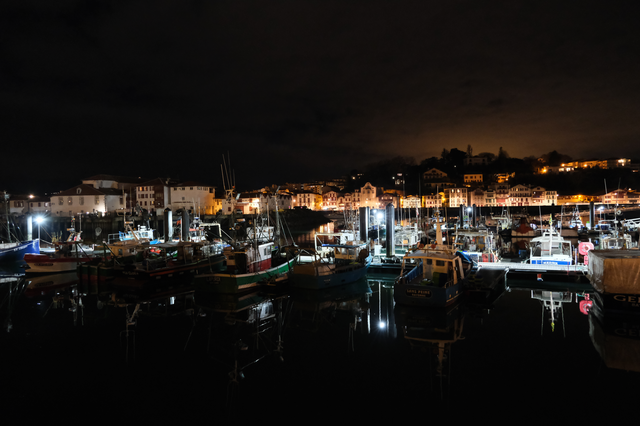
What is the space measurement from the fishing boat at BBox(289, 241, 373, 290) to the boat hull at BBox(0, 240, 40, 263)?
22.4 metres

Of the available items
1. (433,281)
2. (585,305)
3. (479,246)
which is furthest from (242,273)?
(479,246)

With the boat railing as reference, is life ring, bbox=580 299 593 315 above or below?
below

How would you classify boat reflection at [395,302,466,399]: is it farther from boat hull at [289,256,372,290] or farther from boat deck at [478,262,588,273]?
boat deck at [478,262,588,273]

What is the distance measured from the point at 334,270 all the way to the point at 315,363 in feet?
25.8

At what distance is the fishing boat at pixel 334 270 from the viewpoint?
52.9ft

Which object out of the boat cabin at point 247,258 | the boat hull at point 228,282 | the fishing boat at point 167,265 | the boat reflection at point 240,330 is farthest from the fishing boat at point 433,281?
the fishing boat at point 167,265

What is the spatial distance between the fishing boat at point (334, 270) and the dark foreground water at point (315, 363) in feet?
5.50

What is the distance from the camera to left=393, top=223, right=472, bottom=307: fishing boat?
1274 centimetres

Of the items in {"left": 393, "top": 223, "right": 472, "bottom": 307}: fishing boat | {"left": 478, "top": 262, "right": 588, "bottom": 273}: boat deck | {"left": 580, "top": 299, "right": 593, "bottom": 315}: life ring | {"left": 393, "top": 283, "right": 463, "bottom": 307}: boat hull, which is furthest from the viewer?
{"left": 478, "top": 262, "right": 588, "bottom": 273}: boat deck

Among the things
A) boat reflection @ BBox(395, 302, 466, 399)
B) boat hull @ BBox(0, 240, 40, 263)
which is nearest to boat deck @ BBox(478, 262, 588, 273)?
boat reflection @ BBox(395, 302, 466, 399)

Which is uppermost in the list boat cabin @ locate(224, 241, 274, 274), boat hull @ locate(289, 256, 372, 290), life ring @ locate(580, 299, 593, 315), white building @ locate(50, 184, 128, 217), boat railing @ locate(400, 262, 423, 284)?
white building @ locate(50, 184, 128, 217)

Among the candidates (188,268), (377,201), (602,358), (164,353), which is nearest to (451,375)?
(602,358)

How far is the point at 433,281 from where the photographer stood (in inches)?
533

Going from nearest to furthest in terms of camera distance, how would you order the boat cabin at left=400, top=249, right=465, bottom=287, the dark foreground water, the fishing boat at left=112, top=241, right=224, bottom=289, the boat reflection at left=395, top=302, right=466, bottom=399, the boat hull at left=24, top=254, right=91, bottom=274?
A: the dark foreground water → the boat reflection at left=395, top=302, right=466, bottom=399 → the boat cabin at left=400, top=249, right=465, bottom=287 → the fishing boat at left=112, top=241, right=224, bottom=289 → the boat hull at left=24, top=254, right=91, bottom=274
